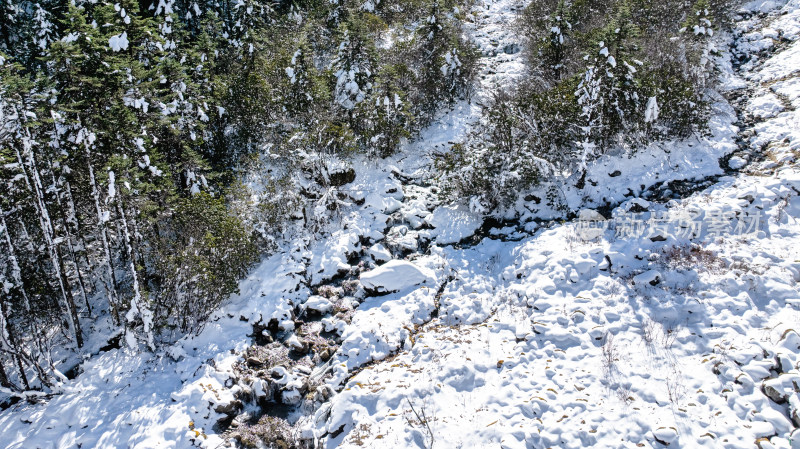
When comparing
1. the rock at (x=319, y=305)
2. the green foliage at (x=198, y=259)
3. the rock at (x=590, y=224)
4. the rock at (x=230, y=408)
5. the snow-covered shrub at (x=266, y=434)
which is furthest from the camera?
the rock at (x=590, y=224)

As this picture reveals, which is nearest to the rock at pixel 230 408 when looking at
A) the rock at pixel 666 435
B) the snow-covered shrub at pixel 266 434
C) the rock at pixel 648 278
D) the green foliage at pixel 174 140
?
the snow-covered shrub at pixel 266 434

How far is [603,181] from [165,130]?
14.2 m

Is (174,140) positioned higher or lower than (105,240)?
higher

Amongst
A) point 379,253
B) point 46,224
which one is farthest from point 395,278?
point 46,224

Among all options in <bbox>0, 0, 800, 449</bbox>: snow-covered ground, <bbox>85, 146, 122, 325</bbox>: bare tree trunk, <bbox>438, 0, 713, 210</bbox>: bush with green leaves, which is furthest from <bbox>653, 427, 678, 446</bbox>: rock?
<bbox>85, 146, 122, 325</bbox>: bare tree trunk

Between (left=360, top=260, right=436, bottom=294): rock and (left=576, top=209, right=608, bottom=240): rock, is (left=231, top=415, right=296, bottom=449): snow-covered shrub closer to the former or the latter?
(left=360, top=260, right=436, bottom=294): rock

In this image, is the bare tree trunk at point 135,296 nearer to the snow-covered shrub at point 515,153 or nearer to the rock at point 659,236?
the snow-covered shrub at point 515,153

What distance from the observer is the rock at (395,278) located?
1148 centimetres

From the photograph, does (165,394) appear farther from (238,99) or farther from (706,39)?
(706,39)

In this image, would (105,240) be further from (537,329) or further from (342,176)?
(537,329)

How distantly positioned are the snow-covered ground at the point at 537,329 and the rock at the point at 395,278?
6cm

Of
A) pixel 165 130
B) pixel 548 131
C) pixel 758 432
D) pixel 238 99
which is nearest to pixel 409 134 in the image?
pixel 548 131

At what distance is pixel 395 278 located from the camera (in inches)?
455

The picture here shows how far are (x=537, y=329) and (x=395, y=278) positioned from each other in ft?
13.6
